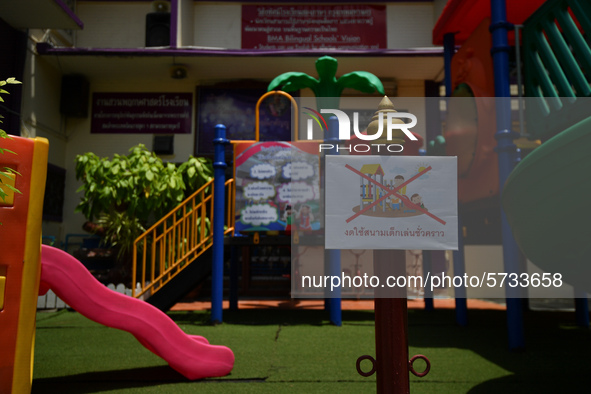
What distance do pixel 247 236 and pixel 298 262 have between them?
4.04m

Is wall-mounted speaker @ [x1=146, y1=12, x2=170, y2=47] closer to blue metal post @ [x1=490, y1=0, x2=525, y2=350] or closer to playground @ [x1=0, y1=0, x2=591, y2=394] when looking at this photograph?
playground @ [x1=0, y1=0, x2=591, y2=394]

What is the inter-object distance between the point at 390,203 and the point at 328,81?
659cm

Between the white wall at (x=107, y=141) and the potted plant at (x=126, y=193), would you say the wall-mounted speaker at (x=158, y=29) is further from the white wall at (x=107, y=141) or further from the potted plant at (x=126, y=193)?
the potted plant at (x=126, y=193)

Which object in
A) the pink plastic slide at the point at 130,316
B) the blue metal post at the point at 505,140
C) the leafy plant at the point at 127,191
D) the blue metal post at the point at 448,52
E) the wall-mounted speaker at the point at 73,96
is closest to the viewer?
the pink plastic slide at the point at 130,316

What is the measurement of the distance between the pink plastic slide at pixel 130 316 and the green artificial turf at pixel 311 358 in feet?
0.44

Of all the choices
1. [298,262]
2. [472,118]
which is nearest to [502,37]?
[472,118]

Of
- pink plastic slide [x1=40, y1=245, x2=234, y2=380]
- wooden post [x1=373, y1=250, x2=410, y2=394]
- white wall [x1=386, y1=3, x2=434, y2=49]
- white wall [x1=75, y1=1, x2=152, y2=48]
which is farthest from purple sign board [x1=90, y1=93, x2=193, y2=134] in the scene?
wooden post [x1=373, y1=250, x2=410, y2=394]

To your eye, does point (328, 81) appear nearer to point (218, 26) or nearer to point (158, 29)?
point (218, 26)

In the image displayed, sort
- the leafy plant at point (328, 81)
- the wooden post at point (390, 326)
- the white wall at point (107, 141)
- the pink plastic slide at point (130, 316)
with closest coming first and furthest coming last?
the wooden post at point (390, 326)
the pink plastic slide at point (130, 316)
the leafy plant at point (328, 81)
the white wall at point (107, 141)

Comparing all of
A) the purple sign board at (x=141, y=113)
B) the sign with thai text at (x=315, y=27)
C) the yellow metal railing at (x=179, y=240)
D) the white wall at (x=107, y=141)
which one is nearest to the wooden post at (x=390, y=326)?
the yellow metal railing at (x=179, y=240)

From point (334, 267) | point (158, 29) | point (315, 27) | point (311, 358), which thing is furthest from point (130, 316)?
point (315, 27)

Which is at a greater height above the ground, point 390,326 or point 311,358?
point 390,326

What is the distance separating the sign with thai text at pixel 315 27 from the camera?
11.9 metres

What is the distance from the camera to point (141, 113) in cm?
1165
